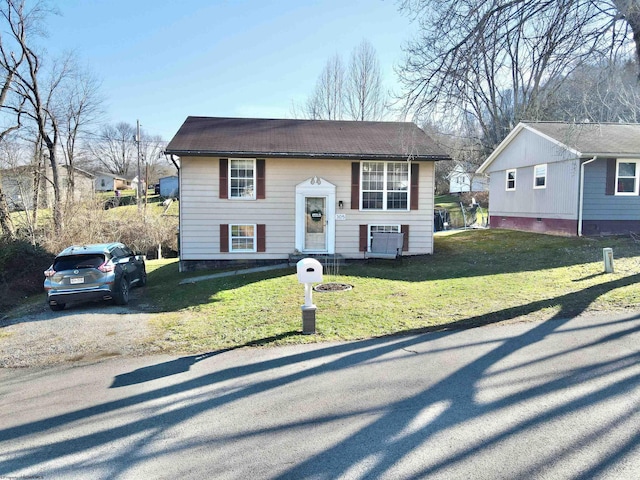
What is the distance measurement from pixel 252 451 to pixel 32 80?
25.7 meters

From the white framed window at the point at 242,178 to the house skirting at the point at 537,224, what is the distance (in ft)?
41.1

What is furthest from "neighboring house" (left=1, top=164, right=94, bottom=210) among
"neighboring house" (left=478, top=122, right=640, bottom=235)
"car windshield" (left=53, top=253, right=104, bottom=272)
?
"neighboring house" (left=478, top=122, right=640, bottom=235)

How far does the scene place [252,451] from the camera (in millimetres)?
3545

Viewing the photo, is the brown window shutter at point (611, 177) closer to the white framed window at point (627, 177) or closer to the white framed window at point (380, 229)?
the white framed window at point (627, 177)

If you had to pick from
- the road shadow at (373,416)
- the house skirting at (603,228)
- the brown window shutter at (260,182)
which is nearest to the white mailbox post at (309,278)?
the road shadow at (373,416)

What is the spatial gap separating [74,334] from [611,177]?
1855 cm

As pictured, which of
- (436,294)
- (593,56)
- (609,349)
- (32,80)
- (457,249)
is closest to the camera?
(609,349)

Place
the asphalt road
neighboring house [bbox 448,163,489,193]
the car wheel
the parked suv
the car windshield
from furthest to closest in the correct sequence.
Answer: neighboring house [bbox 448,163,489,193] < the car wheel < the car windshield < the parked suv < the asphalt road

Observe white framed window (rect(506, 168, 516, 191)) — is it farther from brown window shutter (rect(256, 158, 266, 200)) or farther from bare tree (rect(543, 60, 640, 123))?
brown window shutter (rect(256, 158, 266, 200))

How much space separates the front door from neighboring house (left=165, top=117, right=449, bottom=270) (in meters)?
0.04

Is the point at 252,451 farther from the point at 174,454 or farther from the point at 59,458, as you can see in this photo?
the point at 59,458

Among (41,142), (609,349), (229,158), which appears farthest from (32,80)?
(609,349)

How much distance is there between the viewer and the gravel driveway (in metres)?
6.87

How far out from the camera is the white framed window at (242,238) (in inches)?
608
